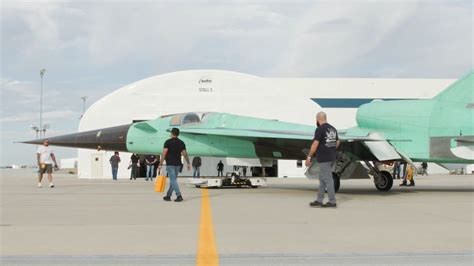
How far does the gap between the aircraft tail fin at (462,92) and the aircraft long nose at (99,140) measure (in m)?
10.8

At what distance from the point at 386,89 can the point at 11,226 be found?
1663 inches

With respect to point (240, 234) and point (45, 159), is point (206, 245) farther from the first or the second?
point (45, 159)

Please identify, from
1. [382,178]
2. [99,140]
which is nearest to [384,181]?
[382,178]

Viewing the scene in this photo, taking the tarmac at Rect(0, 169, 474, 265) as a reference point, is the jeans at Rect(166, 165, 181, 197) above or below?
above

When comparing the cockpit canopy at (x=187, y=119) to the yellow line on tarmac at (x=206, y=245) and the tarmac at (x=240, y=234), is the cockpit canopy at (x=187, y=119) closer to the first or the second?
the tarmac at (x=240, y=234)

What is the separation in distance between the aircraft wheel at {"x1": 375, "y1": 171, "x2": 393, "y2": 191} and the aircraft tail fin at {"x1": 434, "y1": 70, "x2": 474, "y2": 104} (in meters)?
2.99

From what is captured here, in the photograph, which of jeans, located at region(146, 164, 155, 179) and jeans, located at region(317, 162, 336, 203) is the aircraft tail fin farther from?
jeans, located at region(146, 164, 155, 179)

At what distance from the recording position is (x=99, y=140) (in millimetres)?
19688

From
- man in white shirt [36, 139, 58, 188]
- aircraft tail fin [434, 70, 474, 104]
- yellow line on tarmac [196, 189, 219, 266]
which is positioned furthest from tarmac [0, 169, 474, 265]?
man in white shirt [36, 139, 58, 188]

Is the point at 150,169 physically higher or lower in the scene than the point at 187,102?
lower

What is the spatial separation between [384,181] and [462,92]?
12.0ft

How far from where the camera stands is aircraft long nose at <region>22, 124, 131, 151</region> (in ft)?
62.8

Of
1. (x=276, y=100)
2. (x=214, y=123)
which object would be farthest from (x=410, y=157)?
(x=276, y=100)

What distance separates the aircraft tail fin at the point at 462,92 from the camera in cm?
1488
